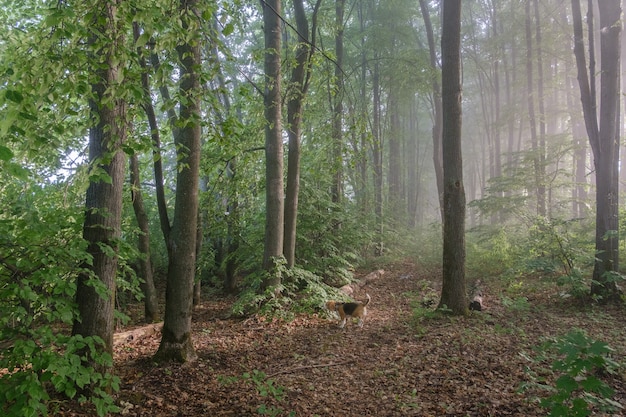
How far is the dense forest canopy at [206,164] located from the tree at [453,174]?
22 cm

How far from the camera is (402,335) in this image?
22.1 feet

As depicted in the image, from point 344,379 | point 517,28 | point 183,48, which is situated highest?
point 517,28

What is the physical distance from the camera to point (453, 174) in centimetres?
739

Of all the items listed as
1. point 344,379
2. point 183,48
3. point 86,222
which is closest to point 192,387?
point 344,379

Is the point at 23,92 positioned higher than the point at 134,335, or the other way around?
the point at 23,92

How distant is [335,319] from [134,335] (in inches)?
155

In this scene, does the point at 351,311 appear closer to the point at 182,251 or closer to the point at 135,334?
the point at 182,251

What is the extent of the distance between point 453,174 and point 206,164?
16.4 ft

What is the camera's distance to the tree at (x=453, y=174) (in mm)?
7355

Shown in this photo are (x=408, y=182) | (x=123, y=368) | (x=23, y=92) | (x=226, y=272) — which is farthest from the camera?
(x=408, y=182)

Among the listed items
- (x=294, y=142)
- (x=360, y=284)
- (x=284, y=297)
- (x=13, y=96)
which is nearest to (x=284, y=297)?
(x=284, y=297)

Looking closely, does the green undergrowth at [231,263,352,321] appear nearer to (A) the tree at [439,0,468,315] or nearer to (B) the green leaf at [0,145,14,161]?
(A) the tree at [439,0,468,315]

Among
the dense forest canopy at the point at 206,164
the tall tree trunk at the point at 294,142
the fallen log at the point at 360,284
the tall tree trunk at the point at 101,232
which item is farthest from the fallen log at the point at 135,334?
the fallen log at the point at 360,284

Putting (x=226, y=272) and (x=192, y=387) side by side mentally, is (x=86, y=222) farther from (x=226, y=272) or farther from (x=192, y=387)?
(x=226, y=272)
